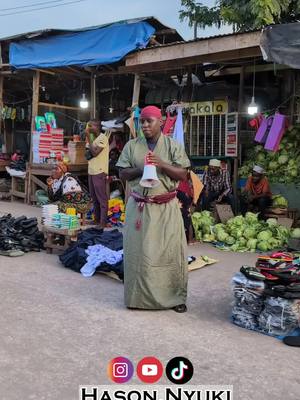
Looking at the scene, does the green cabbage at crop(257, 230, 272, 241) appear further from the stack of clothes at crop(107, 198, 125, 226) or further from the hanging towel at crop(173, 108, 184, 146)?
the stack of clothes at crop(107, 198, 125, 226)

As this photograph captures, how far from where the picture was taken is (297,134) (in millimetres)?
9367

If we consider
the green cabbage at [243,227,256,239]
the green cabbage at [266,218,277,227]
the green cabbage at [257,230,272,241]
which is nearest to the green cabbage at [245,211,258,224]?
the green cabbage at [266,218,277,227]

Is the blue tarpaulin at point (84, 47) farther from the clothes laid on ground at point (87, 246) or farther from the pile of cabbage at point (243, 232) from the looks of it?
the clothes laid on ground at point (87, 246)

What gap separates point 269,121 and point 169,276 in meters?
5.55

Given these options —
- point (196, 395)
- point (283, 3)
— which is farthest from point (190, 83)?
point (196, 395)

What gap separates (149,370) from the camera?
3.33 m

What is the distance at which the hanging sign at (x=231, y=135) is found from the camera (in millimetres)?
9570

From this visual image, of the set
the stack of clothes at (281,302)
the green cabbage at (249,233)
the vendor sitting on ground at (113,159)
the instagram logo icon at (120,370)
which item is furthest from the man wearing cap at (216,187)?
the instagram logo icon at (120,370)

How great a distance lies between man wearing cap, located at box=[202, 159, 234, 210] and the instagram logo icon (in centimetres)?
558

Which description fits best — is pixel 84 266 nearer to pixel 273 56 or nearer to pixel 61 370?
pixel 61 370

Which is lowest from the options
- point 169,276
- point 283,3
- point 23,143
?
point 169,276

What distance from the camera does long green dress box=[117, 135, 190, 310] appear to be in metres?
4.38

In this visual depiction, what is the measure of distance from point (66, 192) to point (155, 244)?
467cm

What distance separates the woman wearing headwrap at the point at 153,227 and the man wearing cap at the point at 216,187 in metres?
4.35
